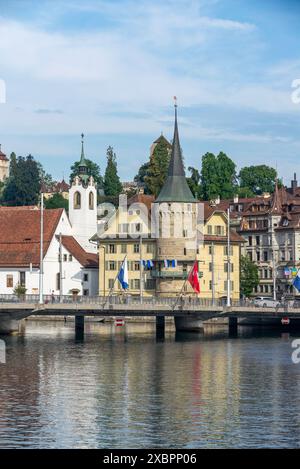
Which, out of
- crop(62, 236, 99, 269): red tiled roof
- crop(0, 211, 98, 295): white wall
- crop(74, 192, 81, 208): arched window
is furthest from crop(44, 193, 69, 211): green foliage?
crop(0, 211, 98, 295): white wall

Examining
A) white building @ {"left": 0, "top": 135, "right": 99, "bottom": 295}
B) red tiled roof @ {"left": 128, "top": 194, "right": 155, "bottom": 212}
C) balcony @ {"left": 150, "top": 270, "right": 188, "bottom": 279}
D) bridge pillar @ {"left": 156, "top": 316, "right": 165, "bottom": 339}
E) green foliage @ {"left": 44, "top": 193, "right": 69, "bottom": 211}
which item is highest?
green foliage @ {"left": 44, "top": 193, "right": 69, "bottom": 211}

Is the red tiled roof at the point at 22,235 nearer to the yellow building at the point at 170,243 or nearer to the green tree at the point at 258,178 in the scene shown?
the yellow building at the point at 170,243

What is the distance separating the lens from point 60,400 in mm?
62062

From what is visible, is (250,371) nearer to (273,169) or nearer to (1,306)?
(1,306)

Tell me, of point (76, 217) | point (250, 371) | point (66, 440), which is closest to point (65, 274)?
point (76, 217)

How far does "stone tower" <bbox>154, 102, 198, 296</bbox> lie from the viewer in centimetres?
12662

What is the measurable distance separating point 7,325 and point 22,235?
109 feet

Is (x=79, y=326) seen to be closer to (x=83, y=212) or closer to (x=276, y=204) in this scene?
(x=83, y=212)

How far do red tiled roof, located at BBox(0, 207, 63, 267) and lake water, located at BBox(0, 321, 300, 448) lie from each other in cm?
3364

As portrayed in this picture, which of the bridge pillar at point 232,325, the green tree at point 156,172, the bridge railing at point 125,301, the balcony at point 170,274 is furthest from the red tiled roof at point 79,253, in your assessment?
the green tree at point 156,172

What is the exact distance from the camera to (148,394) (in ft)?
212

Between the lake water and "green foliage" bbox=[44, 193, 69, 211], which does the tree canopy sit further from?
the lake water

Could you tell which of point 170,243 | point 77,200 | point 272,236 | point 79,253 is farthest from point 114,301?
point 272,236

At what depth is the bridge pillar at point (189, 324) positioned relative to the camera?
109 metres
